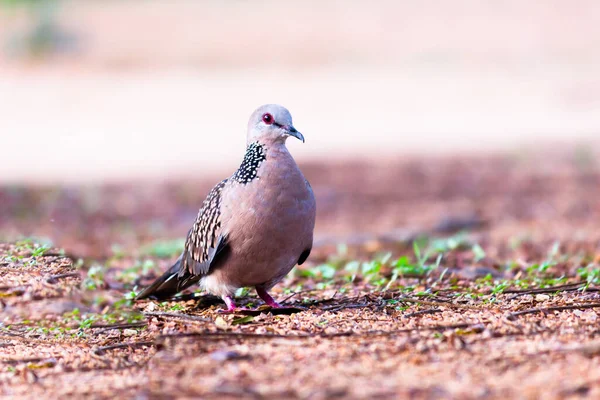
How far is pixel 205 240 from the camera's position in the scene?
548 centimetres

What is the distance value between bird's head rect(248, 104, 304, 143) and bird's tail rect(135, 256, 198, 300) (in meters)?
0.99

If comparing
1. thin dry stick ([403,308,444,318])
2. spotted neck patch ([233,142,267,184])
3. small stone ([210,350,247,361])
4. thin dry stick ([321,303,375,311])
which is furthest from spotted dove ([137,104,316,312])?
small stone ([210,350,247,361])

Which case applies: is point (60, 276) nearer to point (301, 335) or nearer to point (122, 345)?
point (122, 345)

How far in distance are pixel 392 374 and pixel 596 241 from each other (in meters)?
5.37

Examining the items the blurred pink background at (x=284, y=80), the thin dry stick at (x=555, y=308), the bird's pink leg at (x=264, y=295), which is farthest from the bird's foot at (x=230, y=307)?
the blurred pink background at (x=284, y=80)

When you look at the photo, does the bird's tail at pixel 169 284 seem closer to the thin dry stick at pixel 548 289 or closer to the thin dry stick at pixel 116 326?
the thin dry stick at pixel 116 326

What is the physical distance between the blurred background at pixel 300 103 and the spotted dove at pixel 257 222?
4.19m

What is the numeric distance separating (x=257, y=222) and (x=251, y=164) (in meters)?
0.43

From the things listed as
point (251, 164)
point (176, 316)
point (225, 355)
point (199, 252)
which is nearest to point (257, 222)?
point (251, 164)

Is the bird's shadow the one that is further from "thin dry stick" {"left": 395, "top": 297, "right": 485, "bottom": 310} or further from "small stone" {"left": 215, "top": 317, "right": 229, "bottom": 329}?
"thin dry stick" {"left": 395, "top": 297, "right": 485, "bottom": 310}

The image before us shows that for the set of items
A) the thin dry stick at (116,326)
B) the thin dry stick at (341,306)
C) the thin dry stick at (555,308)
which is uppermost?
the thin dry stick at (555,308)

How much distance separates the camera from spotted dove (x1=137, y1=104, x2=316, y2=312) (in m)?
5.15

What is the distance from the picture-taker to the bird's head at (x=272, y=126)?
5.53 m

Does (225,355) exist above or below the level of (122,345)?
above
